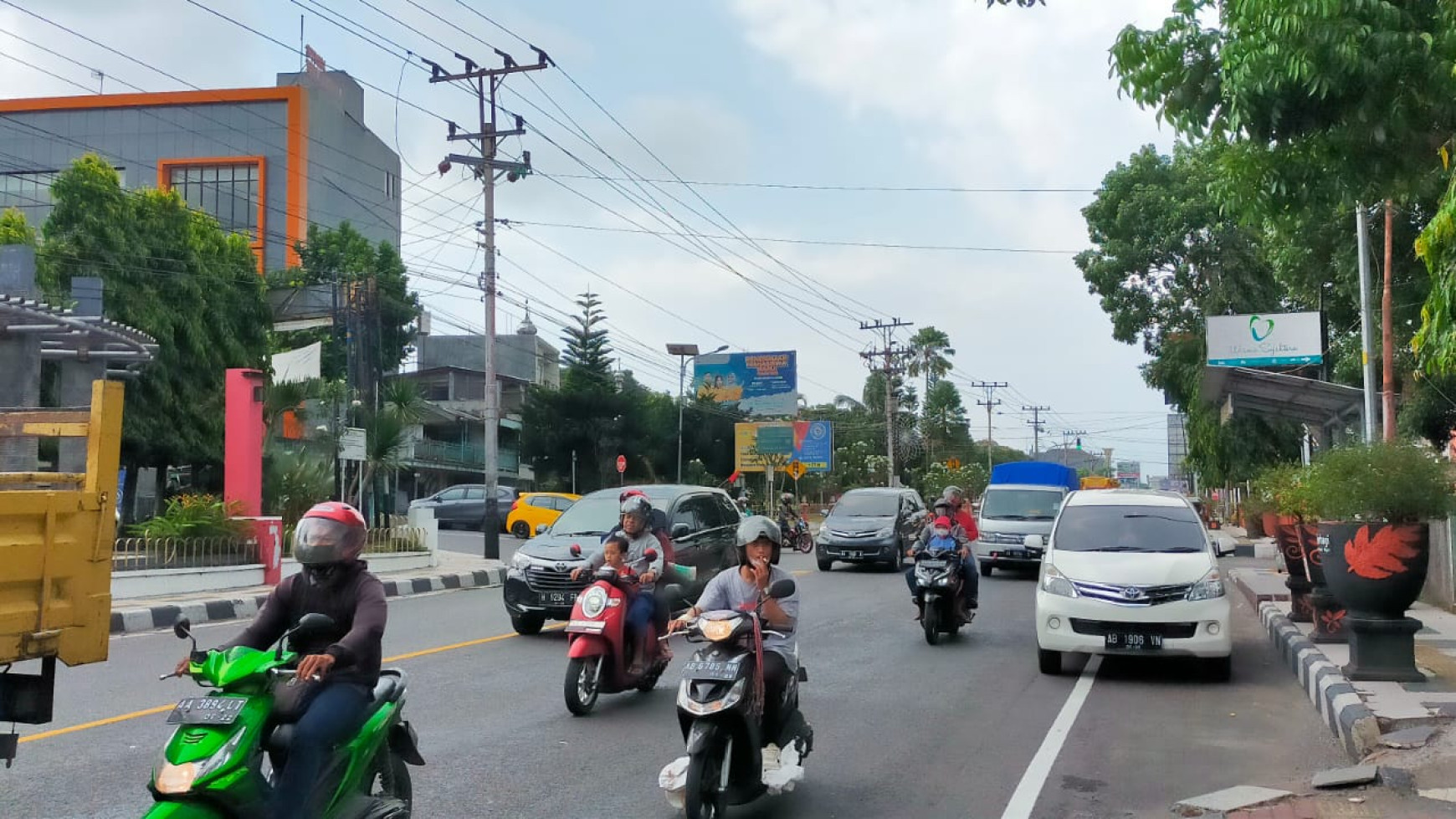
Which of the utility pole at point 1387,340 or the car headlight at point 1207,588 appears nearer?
the car headlight at point 1207,588

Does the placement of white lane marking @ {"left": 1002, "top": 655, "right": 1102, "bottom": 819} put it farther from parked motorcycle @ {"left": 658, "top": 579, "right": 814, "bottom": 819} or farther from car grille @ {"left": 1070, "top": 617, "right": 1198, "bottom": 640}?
parked motorcycle @ {"left": 658, "top": 579, "right": 814, "bottom": 819}

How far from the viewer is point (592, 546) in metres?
13.0

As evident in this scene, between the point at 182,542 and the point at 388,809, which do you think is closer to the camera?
the point at 388,809

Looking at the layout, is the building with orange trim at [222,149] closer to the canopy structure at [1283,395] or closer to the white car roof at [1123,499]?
the canopy structure at [1283,395]

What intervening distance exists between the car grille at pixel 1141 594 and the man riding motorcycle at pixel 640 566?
144 inches

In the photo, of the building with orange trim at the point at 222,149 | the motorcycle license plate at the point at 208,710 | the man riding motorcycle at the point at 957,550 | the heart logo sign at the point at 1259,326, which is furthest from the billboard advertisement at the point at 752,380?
the motorcycle license plate at the point at 208,710

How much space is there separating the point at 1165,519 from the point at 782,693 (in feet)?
21.4

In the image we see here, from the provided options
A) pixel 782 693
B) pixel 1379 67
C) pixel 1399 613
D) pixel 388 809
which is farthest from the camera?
pixel 1399 613

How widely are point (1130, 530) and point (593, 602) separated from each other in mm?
5319

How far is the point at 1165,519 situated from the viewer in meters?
11.3

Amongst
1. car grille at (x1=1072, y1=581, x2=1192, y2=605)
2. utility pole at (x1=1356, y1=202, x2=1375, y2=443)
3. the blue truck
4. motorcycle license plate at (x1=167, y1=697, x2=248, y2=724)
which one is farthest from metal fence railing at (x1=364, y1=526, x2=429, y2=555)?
motorcycle license plate at (x1=167, y1=697, x2=248, y2=724)

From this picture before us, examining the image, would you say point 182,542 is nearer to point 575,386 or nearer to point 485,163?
point 485,163

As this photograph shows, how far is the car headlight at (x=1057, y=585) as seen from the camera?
1027 centimetres

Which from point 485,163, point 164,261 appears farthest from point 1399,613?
point 164,261
